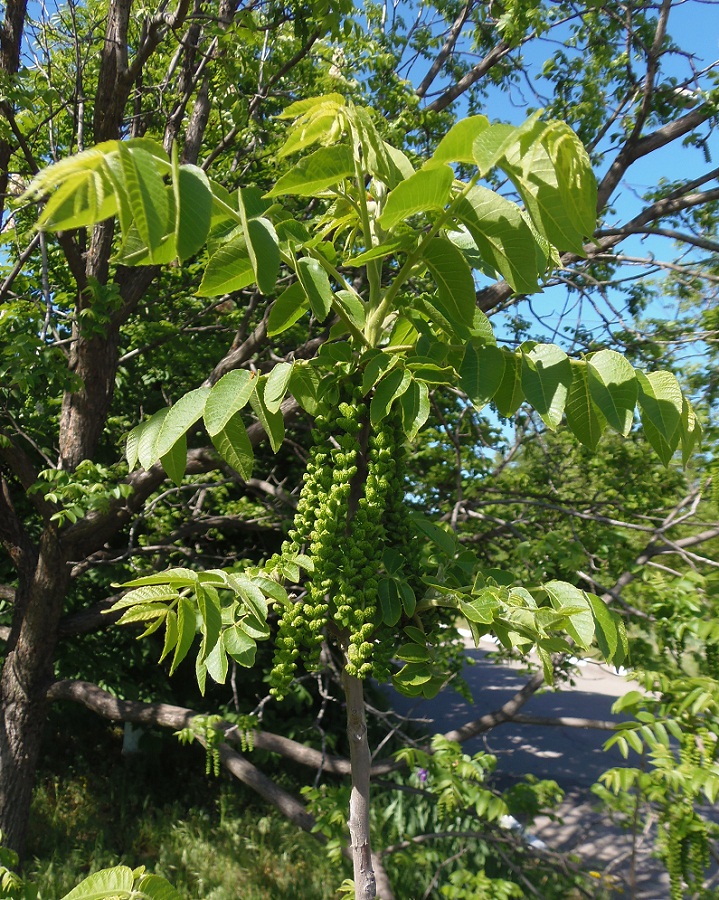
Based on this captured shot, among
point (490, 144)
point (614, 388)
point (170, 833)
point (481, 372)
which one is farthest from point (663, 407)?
point (170, 833)

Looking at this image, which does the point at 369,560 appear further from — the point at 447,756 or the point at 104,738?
the point at 104,738

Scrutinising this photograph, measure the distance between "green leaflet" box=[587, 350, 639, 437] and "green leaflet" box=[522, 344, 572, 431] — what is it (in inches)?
2.1

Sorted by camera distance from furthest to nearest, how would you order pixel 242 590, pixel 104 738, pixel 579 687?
pixel 579 687, pixel 104 738, pixel 242 590

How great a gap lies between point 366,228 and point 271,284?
0.29 metres

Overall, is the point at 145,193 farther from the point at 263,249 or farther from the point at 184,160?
the point at 184,160

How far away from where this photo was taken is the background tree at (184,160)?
3.79 metres

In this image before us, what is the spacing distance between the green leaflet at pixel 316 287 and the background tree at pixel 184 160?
252cm

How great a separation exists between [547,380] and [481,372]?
5.2 inches

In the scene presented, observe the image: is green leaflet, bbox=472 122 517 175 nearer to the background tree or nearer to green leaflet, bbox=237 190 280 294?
green leaflet, bbox=237 190 280 294

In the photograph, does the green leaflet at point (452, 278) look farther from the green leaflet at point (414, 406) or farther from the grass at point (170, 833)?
the grass at point (170, 833)

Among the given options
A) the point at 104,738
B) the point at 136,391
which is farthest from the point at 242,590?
the point at 104,738

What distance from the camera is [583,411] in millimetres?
1341

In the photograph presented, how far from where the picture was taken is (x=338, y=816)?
10.8 ft

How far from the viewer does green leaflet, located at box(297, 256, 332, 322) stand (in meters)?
1.17
